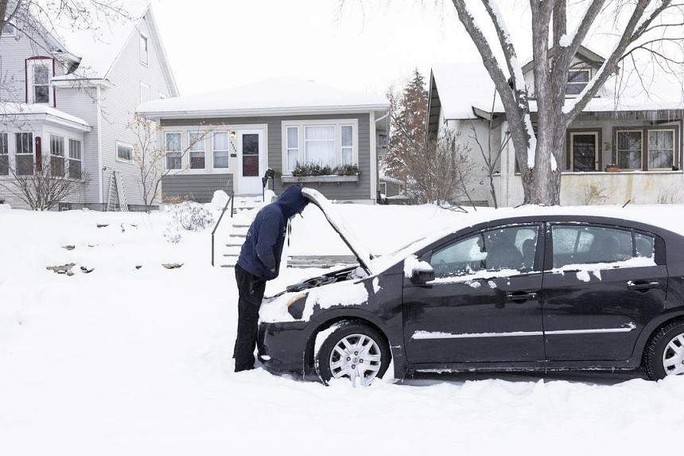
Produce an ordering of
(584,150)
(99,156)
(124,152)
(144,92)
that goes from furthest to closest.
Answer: (144,92)
(124,152)
(99,156)
(584,150)

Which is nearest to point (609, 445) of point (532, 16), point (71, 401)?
point (71, 401)

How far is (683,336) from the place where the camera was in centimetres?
519

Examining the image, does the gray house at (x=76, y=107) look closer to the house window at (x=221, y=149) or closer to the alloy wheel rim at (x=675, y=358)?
the house window at (x=221, y=149)

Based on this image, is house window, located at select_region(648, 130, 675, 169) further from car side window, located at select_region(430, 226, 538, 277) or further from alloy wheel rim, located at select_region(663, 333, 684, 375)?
car side window, located at select_region(430, 226, 538, 277)

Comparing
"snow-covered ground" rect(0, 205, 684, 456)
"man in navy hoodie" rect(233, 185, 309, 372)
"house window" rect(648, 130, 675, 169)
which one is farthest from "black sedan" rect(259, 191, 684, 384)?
"house window" rect(648, 130, 675, 169)

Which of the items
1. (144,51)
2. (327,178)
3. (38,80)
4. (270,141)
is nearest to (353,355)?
(327,178)

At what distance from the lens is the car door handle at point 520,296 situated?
5273 mm

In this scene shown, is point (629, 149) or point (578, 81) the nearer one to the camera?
point (629, 149)

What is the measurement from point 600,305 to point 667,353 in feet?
2.24

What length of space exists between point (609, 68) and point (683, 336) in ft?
28.9

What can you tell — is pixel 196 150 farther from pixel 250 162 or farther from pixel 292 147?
pixel 292 147

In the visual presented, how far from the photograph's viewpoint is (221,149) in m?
21.7

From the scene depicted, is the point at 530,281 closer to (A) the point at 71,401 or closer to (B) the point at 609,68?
(A) the point at 71,401

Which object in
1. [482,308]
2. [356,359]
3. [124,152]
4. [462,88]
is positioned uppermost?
[462,88]
